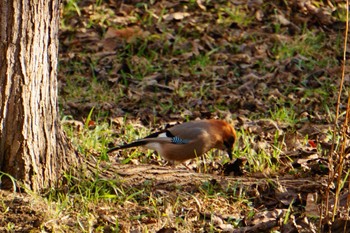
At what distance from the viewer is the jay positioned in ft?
22.9

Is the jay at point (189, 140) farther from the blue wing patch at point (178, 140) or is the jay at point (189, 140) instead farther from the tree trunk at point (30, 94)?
the tree trunk at point (30, 94)

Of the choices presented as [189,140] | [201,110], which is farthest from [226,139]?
[201,110]

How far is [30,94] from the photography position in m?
5.59

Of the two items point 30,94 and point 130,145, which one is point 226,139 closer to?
point 130,145

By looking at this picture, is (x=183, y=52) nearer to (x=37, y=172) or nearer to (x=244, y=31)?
(x=244, y=31)

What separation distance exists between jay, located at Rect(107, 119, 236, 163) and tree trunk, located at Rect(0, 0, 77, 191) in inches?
49.4

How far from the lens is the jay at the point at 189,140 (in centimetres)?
698

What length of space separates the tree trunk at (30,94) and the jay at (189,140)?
126 centimetres

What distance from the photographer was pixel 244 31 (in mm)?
10156

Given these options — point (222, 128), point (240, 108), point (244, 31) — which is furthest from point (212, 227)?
point (244, 31)

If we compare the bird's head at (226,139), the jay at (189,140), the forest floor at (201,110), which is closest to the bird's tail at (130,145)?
the jay at (189,140)

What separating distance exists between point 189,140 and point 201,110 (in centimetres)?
143

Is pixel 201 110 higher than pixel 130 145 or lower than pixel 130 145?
lower

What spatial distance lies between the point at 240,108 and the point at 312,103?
29.1 inches
